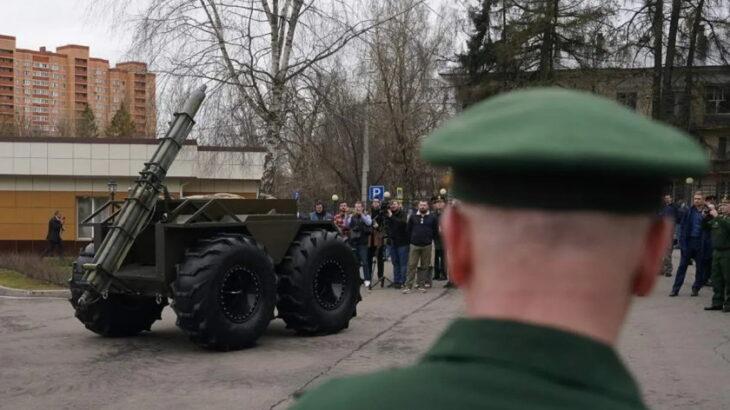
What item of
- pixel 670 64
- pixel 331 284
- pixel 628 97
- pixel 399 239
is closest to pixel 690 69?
pixel 670 64

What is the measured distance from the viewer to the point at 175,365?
8812 millimetres

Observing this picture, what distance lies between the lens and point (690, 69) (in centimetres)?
3331

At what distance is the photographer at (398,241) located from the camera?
1731cm

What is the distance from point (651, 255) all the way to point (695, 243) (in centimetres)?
1463

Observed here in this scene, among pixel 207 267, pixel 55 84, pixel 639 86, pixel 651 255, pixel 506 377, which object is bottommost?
pixel 207 267

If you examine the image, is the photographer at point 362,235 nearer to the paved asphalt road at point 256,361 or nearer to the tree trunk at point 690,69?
the paved asphalt road at point 256,361

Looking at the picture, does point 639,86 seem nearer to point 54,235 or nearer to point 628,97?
point 628,97

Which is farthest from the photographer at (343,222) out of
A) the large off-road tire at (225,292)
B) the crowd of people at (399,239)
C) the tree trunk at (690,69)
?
the tree trunk at (690,69)

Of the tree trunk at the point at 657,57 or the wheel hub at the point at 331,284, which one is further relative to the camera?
the tree trunk at the point at 657,57

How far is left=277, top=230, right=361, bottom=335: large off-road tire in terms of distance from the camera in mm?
10539

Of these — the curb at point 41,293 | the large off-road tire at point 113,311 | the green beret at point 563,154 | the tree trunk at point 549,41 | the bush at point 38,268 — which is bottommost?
the curb at point 41,293

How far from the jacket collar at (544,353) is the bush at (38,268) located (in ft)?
59.7

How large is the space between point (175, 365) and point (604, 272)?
26.5 feet

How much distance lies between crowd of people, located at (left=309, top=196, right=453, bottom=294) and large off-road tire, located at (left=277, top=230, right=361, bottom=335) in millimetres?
5086
